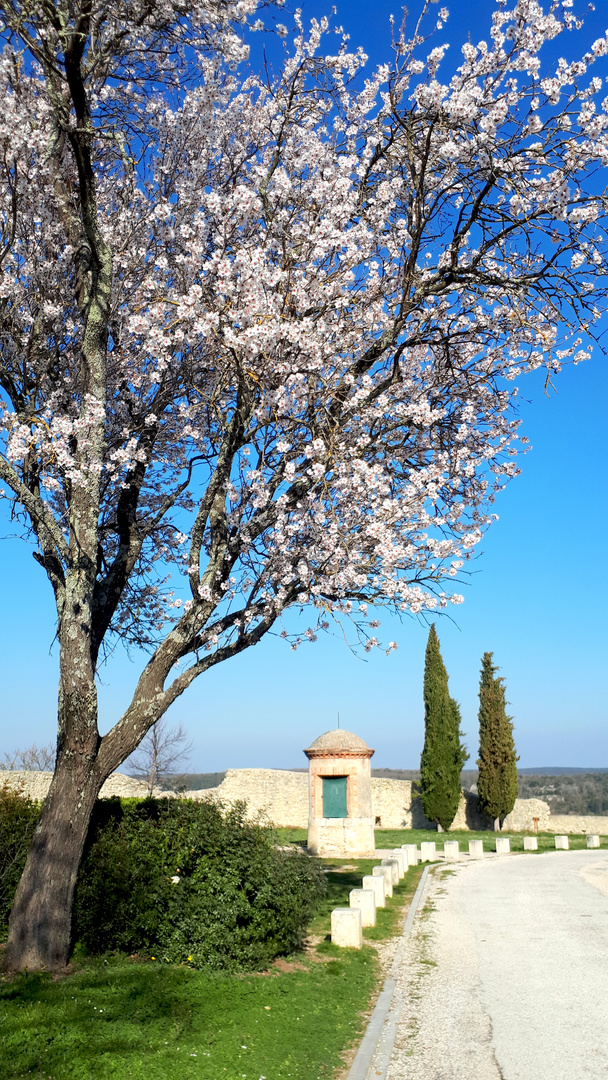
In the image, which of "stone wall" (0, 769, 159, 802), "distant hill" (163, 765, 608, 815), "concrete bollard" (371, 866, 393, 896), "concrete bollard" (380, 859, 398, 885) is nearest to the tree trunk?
"concrete bollard" (371, 866, 393, 896)

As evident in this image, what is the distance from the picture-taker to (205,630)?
9391 mm

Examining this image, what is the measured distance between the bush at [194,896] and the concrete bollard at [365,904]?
6.12 feet

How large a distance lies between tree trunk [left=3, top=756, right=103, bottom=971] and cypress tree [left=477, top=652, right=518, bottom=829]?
25.6 metres

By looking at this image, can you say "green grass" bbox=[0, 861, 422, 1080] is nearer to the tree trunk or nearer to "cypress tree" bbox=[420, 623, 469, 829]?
the tree trunk

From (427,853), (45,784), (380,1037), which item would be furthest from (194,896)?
(45,784)

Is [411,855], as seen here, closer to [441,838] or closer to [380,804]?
[441,838]

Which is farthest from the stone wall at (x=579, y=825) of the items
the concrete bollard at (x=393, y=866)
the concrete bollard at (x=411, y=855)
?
the concrete bollard at (x=393, y=866)

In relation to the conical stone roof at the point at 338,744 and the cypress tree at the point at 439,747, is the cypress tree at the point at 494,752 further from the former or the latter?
the conical stone roof at the point at 338,744

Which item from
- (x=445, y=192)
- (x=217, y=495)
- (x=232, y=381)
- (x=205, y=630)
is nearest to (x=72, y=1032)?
(x=205, y=630)

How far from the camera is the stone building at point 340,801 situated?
20.6m

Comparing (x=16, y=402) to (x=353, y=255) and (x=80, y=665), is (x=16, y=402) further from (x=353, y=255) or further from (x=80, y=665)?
(x=353, y=255)

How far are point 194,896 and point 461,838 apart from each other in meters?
21.7

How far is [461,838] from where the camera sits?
2772 centimetres

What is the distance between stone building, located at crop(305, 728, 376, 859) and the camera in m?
20.6
